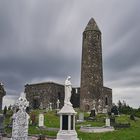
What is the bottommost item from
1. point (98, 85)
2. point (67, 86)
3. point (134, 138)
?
point (134, 138)

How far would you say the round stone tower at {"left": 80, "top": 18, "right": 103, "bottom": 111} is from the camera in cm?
5012

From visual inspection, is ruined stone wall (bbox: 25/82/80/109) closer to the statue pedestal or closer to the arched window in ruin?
the arched window in ruin

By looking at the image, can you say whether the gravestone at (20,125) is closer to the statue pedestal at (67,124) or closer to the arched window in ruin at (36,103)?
the statue pedestal at (67,124)

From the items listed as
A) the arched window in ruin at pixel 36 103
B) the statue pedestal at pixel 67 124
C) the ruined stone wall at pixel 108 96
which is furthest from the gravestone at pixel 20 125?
the ruined stone wall at pixel 108 96

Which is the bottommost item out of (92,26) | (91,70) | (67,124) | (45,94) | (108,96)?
(67,124)

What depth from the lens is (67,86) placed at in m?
20.6

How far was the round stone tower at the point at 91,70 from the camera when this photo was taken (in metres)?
50.1

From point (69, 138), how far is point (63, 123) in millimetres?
1194

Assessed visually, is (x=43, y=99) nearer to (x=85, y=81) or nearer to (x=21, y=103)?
(x=85, y=81)

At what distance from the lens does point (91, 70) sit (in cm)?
5084

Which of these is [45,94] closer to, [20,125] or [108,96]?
[108,96]

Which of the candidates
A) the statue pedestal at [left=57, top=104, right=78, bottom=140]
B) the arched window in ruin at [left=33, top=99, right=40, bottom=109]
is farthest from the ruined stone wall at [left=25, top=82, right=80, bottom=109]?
the statue pedestal at [left=57, top=104, right=78, bottom=140]

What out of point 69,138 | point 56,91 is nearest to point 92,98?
point 56,91

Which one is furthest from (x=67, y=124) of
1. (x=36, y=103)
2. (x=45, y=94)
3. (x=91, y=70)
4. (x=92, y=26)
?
(x=36, y=103)
